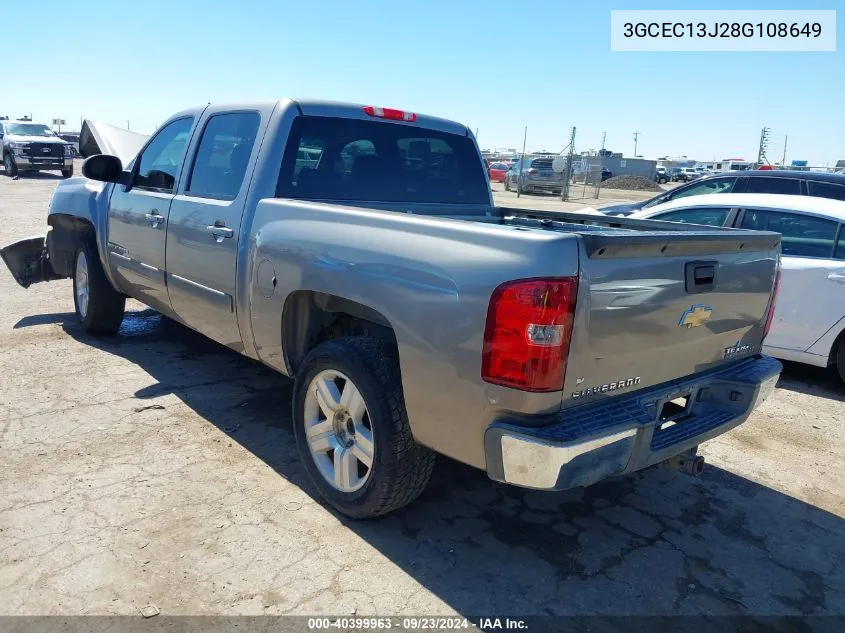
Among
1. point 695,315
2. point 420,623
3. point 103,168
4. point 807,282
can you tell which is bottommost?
point 420,623

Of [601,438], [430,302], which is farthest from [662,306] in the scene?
[430,302]

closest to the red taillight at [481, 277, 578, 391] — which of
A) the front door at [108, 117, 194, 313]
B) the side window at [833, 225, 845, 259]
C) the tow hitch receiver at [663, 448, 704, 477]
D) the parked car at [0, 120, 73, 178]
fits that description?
the tow hitch receiver at [663, 448, 704, 477]

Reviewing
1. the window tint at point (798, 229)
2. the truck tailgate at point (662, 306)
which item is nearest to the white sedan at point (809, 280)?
the window tint at point (798, 229)

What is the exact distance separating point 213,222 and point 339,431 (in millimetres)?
1491

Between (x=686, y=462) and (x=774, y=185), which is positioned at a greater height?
(x=774, y=185)

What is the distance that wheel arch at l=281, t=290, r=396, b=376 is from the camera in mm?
3318

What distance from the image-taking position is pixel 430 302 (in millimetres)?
2555

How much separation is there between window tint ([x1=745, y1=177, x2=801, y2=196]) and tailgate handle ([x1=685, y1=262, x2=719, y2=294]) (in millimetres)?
6808

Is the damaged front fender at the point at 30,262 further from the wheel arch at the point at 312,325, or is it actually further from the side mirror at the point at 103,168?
the wheel arch at the point at 312,325

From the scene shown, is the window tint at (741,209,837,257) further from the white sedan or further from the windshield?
the windshield

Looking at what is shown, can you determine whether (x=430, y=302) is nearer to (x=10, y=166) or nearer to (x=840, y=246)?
(x=840, y=246)

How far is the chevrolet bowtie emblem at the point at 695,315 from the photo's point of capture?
274 centimetres

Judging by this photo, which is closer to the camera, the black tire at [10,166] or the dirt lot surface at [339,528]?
the dirt lot surface at [339,528]

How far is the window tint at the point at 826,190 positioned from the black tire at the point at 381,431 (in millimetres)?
7647
